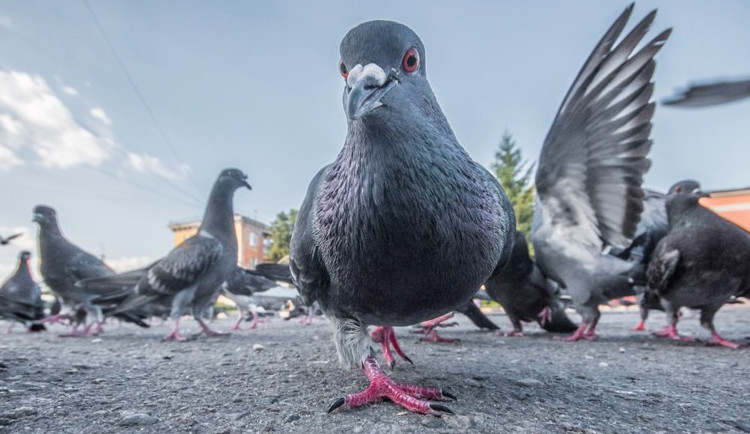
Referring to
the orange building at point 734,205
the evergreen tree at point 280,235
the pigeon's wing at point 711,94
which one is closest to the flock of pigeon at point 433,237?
the pigeon's wing at point 711,94

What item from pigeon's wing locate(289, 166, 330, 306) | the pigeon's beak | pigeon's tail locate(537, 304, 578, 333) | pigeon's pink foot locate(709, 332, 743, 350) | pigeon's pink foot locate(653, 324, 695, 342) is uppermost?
the pigeon's beak

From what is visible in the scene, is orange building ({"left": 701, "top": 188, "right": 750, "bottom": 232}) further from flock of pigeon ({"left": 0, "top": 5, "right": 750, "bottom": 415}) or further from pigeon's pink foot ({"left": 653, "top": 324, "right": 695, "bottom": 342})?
flock of pigeon ({"left": 0, "top": 5, "right": 750, "bottom": 415})

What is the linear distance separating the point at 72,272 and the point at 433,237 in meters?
6.99

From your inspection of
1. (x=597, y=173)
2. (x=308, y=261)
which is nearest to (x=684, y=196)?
(x=597, y=173)

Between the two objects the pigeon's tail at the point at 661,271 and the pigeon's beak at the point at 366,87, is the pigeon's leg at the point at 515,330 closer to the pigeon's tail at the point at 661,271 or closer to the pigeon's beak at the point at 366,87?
the pigeon's tail at the point at 661,271

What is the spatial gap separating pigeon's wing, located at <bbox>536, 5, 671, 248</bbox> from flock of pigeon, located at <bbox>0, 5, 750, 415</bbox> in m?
0.01

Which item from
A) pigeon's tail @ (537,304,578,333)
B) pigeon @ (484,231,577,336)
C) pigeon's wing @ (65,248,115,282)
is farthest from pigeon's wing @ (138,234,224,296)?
pigeon's tail @ (537,304,578,333)

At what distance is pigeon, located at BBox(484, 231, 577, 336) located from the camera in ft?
17.1

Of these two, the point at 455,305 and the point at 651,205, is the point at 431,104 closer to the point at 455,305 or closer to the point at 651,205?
the point at 455,305

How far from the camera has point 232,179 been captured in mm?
6477

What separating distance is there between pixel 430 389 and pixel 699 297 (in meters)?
3.71

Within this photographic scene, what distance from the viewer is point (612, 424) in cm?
171

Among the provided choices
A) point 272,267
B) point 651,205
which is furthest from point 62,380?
point 651,205

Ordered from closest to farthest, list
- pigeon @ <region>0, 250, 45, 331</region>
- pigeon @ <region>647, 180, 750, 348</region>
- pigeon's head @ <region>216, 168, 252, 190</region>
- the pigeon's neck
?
pigeon @ <region>647, 180, 750, 348</region>
the pigeon's neck
pigeon's head @ <region>216, 168, 252, 190</region>
pigeon @ <region>0, 250, 45, 331</region>
